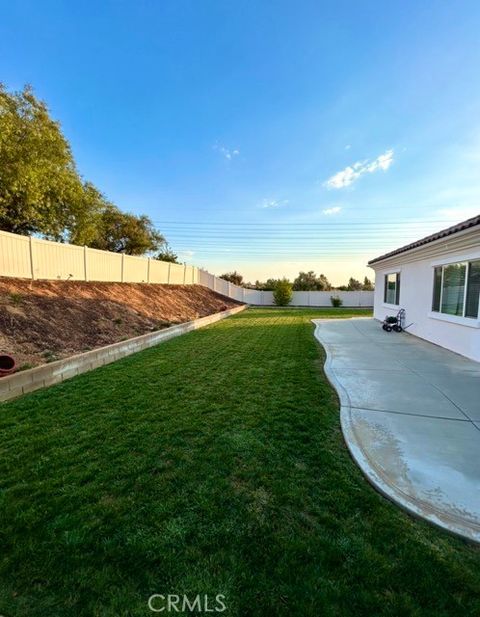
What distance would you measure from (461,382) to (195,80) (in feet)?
41.7

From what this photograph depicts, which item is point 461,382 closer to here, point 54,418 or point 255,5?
point 54,418

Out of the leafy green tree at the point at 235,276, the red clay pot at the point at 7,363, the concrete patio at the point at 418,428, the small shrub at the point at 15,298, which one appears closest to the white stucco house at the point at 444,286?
the concrete patio at the point at 418,428

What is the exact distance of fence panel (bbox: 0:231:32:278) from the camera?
774 cm

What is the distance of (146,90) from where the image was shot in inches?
430

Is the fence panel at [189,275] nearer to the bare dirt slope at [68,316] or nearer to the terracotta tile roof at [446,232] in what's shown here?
the bare dirt slope at [68,316]

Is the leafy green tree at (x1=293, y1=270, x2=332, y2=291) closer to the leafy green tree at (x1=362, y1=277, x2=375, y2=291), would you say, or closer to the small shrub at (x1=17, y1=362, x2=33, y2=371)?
the leafy green tree at (x1=362, y1=277, x2=375, y2=291)

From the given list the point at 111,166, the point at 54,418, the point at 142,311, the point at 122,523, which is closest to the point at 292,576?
Result: the point at 122,523

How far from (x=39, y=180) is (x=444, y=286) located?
1554 centimetres

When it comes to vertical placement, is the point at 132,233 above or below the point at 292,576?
above

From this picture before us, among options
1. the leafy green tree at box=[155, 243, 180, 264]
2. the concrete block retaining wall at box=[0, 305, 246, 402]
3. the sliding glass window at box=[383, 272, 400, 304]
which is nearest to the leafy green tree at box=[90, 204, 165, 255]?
the leafy green tree at box=[155, 243, 180, 264]

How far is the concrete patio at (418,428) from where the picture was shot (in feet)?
7.06

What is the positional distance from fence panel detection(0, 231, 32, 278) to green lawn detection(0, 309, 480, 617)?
5848mm

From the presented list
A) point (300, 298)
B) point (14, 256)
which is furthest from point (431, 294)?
point (300, 298)

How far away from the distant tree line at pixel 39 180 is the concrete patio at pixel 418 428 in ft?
43.4
